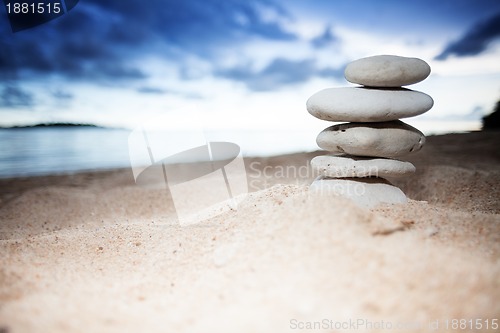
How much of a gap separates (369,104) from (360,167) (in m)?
0.86

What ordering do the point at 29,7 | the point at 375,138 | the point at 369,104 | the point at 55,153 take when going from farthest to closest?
the point at 55,153
the point at 29,7
the point at 375,138
the point at 369,104

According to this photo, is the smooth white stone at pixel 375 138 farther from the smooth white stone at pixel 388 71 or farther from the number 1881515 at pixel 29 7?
the number 1881515 at pixel 29 7

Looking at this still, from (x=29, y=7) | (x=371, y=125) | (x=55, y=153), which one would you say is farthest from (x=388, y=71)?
(x=55, y=153)

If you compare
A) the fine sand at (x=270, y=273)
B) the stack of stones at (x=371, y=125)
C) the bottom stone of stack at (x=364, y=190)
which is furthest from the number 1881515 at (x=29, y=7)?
the bottom stone of stack at (x=364, y=190)

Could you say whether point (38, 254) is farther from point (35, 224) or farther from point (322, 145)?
point (322, 145)

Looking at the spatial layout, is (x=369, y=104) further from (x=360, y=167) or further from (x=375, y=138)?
(x=360, y=167)

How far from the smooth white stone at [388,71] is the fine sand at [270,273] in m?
1.68

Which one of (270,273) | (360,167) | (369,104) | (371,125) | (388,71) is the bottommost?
(270,273)

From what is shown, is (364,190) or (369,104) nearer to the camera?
(369,104)

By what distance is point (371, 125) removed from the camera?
14.7 feet

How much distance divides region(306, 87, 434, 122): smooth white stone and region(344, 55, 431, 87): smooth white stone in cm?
12

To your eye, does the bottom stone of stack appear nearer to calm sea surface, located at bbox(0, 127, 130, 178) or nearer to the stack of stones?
the stack of stones

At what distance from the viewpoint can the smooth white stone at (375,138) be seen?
432 centimetres

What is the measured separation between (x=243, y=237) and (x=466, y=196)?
487 centimetres
